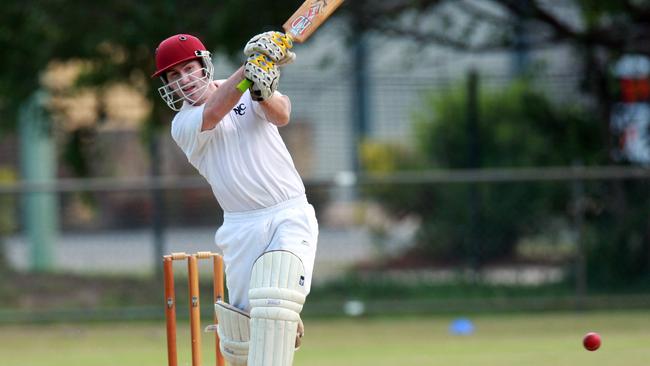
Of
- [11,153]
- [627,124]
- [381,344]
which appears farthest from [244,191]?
[11,153]

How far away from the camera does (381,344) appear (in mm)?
9969

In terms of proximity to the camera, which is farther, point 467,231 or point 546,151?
point 546,151

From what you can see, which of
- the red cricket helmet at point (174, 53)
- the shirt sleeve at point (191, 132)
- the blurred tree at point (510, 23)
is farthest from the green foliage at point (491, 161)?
A: the red cricket helmet at point (174, 53)

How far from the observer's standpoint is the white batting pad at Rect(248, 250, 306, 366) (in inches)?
221

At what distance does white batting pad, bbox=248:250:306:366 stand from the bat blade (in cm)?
104

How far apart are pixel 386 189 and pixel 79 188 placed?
2889 millimetres

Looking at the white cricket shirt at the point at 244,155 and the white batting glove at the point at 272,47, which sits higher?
the white batting glove at the point at 272,47

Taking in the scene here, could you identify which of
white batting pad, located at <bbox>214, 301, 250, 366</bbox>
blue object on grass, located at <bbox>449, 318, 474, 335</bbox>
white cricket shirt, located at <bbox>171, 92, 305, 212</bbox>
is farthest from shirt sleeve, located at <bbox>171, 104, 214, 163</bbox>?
blue object on grass, located at <bbox>449, 318, 474, 335</bbox>

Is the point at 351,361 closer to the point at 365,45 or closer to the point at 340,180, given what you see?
the point at 340,180

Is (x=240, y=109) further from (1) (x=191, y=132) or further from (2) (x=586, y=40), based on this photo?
(2) (x=586, y=40)

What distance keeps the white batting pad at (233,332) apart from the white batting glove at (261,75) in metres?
1.06

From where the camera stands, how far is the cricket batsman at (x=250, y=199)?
5.62 meters

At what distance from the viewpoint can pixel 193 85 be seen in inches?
230

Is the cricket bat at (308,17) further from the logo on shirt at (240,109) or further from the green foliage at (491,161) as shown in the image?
the green foliage at (491,161)
